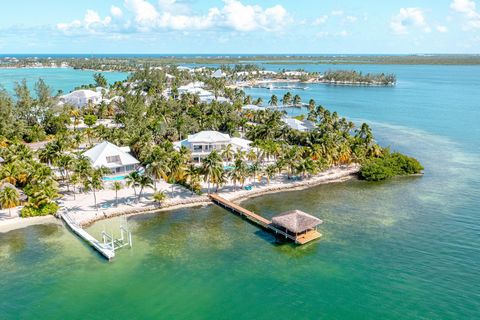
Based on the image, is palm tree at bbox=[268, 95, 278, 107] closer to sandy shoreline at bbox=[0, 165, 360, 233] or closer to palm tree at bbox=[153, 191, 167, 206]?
sandy shoreline at bbox=[0, 165, 360, 233]

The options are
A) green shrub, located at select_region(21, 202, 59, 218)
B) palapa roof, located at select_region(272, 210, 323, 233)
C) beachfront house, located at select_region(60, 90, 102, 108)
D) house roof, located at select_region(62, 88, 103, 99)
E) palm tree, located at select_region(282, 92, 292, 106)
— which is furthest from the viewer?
palm tree, located at select_region(282, 92, 292, 106)

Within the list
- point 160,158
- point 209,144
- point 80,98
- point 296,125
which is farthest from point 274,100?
point 160,158

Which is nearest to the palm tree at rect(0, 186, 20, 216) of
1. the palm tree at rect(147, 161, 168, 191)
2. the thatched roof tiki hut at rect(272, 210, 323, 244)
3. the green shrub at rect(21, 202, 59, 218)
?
the green shrub at rect(21, 202, 59, 218)

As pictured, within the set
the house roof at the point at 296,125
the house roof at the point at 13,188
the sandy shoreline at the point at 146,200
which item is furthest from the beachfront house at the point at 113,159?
the house roof at the point at 296,125

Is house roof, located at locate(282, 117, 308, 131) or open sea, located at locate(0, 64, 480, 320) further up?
house roof, located at locate(282, 117, 308, 131)

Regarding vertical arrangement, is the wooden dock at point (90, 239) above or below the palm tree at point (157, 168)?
below

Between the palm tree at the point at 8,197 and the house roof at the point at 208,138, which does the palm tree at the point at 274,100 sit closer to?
the house roof at the point at 208,138

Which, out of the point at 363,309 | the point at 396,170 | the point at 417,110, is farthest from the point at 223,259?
the point at 417,110

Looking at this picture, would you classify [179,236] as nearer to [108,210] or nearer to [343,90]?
[108,210]

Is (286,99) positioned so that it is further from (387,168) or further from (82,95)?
(387,168)
